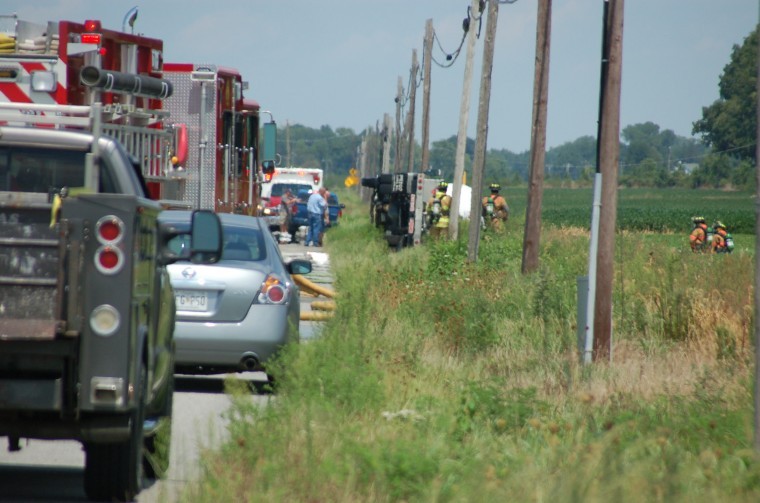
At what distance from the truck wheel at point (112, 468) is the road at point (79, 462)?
185 mm

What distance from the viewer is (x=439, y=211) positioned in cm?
3603

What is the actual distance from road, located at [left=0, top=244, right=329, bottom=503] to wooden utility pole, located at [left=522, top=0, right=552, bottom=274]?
35.7ft

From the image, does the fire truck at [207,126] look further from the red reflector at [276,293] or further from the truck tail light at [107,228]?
the truck tail light at [107,228]

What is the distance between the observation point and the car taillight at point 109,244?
590 cm

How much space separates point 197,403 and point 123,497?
4039 millimetres

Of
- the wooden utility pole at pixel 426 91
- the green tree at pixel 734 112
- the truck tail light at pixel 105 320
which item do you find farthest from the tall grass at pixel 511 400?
the green tree at pixel 734 112

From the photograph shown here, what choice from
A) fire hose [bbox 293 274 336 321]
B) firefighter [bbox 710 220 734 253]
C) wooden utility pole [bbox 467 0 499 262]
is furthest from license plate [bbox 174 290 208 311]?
firefighter [bbox 710 220 734 253]

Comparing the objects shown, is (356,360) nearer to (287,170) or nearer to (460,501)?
(460,501)

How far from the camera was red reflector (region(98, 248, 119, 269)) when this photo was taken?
5.91m

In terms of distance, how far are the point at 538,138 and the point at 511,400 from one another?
13.3m

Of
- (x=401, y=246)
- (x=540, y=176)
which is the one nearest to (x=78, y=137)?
(x=540, y=176)

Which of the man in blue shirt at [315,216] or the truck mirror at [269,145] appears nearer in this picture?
the truck mirror at [269,145]

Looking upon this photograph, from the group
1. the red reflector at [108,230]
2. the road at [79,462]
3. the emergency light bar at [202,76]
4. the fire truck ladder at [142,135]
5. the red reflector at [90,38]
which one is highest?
the emergency light bar at [202,76]

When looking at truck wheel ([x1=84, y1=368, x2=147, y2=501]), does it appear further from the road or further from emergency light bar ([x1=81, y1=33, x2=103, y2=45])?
emergency light bar ([x1=81, y1=33, x2=103, y2=45])
